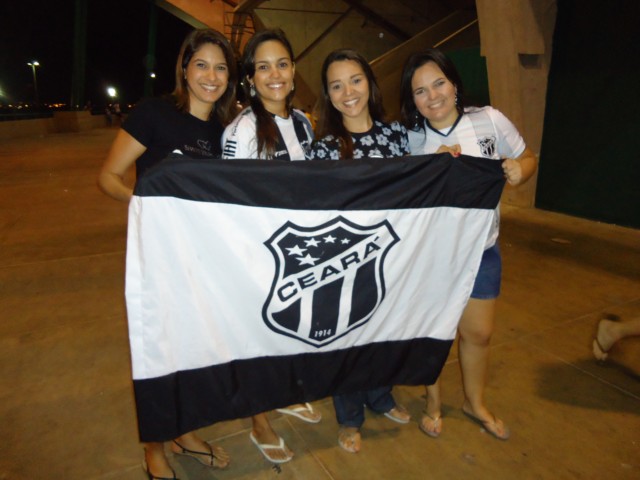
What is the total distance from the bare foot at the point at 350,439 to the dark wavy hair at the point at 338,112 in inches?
53.8

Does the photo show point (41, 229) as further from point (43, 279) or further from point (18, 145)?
point (18, 145)

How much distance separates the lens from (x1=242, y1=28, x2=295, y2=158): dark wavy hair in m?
1.99

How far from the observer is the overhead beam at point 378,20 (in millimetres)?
16359

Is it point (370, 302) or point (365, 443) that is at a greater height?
point (370, 302)

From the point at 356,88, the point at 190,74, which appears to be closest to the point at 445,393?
the point at 356,88

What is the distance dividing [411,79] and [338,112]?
39cm

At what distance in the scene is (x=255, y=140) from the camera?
6.54ft

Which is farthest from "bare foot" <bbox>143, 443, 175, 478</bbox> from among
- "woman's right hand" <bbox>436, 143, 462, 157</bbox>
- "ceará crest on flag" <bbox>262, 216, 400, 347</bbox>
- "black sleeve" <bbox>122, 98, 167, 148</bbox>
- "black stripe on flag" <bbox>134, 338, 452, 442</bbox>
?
"woman's right hand" <bbox>436, 143, 462, 157</bbox>

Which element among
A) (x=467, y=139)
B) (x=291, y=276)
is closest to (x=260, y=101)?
(x=291, y=276)

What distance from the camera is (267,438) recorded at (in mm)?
2180

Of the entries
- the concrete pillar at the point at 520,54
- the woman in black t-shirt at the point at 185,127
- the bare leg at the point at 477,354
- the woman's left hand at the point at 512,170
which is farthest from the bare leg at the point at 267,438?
the concrete pillar at the point at 520,54

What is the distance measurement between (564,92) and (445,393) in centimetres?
517

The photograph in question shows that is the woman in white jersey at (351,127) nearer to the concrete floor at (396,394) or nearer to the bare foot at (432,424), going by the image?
the concrete floor at (396,394)

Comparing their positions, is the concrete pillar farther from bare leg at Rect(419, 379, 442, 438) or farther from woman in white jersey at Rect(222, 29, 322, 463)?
bare leg at Rect(419, 379, 442, 438)
